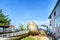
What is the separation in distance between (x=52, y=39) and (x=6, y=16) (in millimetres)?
17490

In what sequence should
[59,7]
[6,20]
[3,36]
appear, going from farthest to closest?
[6,20] → [59,7] → [3,36]

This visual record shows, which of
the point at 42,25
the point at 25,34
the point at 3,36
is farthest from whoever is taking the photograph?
the point at 42,25

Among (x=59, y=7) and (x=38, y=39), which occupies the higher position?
(x=59, y=7)

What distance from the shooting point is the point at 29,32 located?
21.3m

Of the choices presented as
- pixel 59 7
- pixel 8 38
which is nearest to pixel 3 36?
pixel 8 38

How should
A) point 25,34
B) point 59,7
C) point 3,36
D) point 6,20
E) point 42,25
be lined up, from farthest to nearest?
point 6,20 < point 42,25 < point 59,7 < point 25,34 < point 3,36

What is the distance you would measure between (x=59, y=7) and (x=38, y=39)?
579 centimetres

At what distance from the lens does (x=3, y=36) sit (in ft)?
63.7

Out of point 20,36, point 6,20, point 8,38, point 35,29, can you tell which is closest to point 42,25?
point 35,29

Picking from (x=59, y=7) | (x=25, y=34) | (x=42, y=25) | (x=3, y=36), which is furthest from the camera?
(x=42, y=25)

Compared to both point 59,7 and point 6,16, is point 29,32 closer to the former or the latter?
point 59,7

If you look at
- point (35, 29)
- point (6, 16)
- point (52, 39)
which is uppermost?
point (6, 16)

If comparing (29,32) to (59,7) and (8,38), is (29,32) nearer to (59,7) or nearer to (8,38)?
(8,38)

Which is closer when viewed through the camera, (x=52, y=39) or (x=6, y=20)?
(x=52, y=39)
